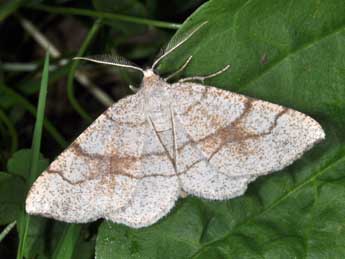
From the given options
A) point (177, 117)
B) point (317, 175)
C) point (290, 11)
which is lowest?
point (317, 175)

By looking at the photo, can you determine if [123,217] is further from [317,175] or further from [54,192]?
[317,175]

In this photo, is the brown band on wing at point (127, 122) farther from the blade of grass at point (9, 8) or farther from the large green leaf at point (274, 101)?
→ the blade of grass at point (9, 8)

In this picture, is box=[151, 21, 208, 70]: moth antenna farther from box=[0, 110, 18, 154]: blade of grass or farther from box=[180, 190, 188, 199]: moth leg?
box=[0, 110, 18, 154]: blade of grass

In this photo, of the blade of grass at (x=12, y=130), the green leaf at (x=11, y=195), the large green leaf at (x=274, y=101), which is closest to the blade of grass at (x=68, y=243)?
the large green leaf at (x=274, y=101)

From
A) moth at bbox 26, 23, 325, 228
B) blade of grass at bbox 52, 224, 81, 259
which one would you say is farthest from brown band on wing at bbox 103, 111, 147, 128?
blade of grass at bbox 52, 224, 81, 259

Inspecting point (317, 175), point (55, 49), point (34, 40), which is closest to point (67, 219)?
point (317, 175)

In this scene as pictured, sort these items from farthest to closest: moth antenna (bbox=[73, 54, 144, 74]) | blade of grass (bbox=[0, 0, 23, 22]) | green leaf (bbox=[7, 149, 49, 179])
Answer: blade of grass (bbox=[0, 0, 23, 22])
green leaf (bbox=[7, 149, 49, 179])
moth antenna (bbox=[73, 54, 144, 74])
